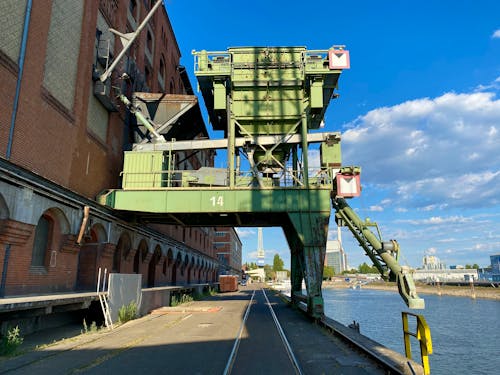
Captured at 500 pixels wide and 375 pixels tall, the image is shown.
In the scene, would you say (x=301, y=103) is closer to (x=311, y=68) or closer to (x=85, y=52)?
(x=311, y=68)

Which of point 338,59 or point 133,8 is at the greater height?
point 133,8

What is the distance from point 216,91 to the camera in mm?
19000

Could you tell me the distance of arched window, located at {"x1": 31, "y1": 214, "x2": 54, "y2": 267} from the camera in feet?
43.0

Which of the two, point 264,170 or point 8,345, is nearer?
point 8,345

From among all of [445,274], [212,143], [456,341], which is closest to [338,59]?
[212,143]

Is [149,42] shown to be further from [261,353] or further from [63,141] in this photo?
[261,353]

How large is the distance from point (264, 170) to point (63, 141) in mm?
10635

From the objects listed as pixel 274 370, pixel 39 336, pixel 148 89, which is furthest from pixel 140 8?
pixel 274 370

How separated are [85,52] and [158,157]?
19.1 ft

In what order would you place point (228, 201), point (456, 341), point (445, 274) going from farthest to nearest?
point (445, 274) → point (456, 341) → point (228, 201)

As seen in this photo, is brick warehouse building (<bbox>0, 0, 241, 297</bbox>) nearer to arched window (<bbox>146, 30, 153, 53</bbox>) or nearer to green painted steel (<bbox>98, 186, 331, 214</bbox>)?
arched window (<bbox>146, 30, 153, 53</bbox>)

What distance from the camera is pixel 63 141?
14.5m

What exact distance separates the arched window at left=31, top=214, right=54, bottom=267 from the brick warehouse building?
0.12 ft

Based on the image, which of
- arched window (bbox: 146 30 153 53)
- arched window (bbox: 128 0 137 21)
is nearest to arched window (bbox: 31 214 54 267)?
arched window (bbox: 128 0 137 21)
